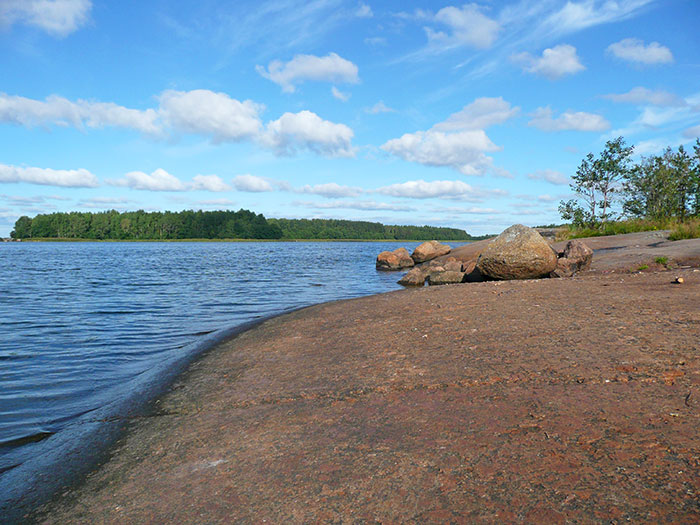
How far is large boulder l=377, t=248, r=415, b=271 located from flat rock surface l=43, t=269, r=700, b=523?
84.3 feet

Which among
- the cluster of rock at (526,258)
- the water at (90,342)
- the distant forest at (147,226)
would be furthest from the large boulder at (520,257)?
the distant forest at (147,226)

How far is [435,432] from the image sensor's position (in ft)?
12.5

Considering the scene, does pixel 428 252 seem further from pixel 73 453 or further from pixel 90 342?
pixel 73 453

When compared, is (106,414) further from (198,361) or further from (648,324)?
(648,324)

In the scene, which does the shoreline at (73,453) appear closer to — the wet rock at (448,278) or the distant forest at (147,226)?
the wet rock at (448,278)

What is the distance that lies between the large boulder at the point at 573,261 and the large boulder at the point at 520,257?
0.27 m

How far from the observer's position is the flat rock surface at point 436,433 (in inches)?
113

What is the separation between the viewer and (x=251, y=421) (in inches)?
181

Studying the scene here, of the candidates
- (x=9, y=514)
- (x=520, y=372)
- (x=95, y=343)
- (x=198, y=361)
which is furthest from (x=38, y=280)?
(x=520, y=372)

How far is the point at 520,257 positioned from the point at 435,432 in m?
12.5

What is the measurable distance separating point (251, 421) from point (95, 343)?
7000mm

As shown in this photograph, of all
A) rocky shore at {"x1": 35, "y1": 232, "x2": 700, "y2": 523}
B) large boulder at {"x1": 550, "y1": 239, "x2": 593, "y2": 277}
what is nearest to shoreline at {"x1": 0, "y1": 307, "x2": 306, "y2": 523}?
rocky shore at {"x1": 35, "y1": 232, "x2": 700, "y2": 523}

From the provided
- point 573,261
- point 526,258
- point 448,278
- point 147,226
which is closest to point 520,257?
point 526,258

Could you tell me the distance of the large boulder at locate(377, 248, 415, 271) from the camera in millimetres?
33062
